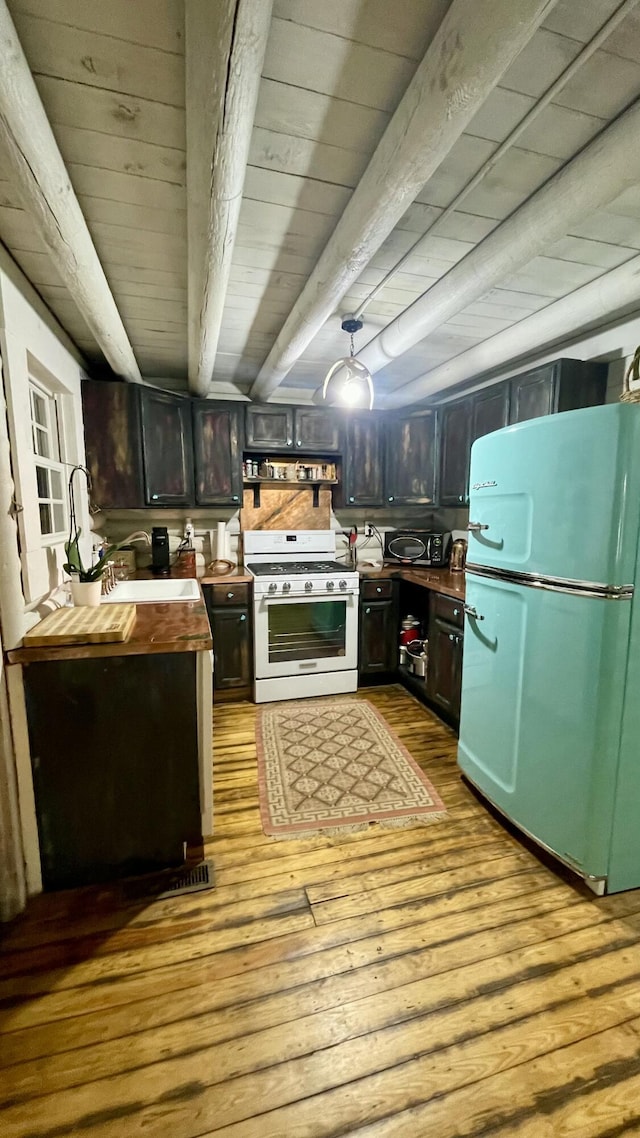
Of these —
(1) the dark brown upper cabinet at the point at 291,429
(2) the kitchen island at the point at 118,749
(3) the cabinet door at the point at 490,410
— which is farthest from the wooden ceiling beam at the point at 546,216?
(2) the kitchen island at the point at 118,749

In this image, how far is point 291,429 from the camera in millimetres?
3334

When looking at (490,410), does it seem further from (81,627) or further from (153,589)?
(81,627)

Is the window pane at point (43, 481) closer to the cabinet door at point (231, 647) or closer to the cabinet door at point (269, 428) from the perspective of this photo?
the cabinet door at point (231, 647)

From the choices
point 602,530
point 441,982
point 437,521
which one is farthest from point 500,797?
point 437,521

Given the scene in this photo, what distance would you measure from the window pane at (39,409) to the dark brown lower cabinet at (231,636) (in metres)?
1.36

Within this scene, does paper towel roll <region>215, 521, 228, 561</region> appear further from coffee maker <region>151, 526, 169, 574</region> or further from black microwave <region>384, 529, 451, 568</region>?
black microwave <region>384, 529, 451, 568</region>

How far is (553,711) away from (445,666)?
1206mm

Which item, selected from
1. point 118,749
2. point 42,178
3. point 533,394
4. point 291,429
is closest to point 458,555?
point 533,394

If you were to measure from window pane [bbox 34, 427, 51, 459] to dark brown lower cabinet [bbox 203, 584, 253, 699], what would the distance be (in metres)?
1.25

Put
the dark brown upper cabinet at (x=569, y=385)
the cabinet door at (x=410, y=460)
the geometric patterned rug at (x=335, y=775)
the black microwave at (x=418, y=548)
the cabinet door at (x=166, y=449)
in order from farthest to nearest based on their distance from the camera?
the black microwave at (x=418, y=548) < the cabinet door at (x=410, y=460) < the cabinet door at (x=166, y=449) < the dark brown upper cabinet at (x=569, y=385) < the geometric patterned rug at (x=335, y=775)

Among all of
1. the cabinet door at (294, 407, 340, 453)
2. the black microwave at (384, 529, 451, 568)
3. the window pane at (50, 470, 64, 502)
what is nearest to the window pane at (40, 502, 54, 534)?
the window pane at (50, 470, 64, 502)

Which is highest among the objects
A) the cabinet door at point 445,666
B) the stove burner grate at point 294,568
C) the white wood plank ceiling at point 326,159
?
the white wood plank ceiling at point 326,159

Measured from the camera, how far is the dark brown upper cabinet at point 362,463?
11.5ft

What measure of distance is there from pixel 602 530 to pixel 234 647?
95.1 inches
